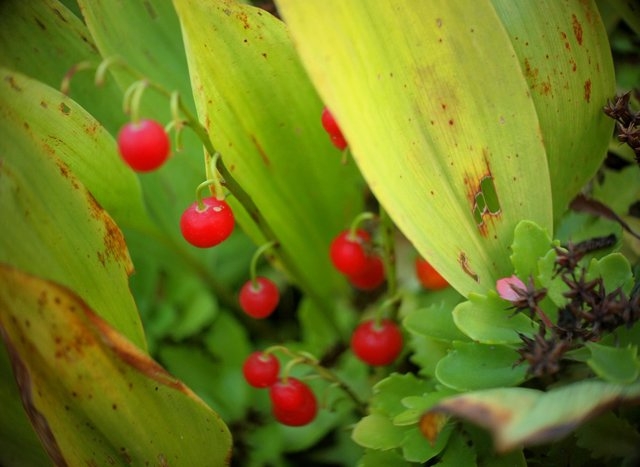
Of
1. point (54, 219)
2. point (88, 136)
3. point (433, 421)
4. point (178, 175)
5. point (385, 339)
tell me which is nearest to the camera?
point (433, 421)

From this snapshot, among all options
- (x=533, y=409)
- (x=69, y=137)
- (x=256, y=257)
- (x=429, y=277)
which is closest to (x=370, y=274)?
(x=429, y=277)

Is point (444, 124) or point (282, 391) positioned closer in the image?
point (444, 124)

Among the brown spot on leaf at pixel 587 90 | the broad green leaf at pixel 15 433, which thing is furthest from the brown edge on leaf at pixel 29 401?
the brown spot on leaf at pixel 587 90

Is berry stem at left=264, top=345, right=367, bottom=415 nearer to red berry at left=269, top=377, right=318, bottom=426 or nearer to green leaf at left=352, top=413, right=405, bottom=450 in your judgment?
red berry at left=269, top=377, right=318, bottom=426

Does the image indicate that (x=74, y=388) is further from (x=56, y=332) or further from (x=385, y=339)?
(x=385, y=339)

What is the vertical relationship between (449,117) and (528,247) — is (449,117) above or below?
above

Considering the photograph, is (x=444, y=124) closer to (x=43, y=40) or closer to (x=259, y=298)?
(x=259, y=298)

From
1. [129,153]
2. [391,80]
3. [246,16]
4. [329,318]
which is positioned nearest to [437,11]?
[391,80]
